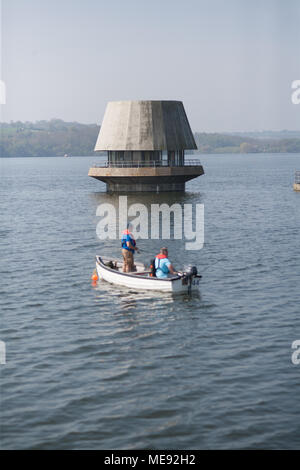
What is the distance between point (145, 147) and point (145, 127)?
2.88 meters

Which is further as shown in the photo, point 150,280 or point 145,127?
point 145,127

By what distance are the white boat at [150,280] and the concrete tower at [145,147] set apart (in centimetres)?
4774

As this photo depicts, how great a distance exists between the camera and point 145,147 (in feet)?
257

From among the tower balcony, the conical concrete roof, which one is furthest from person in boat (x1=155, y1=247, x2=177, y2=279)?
the conical concrete roof

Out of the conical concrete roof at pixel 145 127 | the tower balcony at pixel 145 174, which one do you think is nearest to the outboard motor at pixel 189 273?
the tower balcony at pixel 145 174

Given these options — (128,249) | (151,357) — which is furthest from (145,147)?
(151,357)

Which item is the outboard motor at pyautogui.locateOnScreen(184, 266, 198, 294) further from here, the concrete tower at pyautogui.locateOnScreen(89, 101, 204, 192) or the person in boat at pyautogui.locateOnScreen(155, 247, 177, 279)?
the concrete tower at pyautogui.locateOnScreen(89, 101, 204, 192)

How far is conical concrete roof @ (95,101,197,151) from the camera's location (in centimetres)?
7888

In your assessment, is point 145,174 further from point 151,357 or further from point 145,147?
point 151,357

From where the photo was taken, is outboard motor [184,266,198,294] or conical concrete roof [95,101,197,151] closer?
outboard motor [184,266,198,294]

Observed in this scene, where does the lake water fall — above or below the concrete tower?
below

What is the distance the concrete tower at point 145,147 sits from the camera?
78.1 metres
